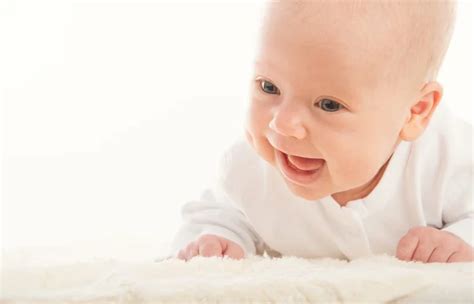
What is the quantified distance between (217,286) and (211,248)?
40 centimetres

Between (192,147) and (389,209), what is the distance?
2.47 feet

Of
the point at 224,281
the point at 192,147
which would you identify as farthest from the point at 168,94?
the point at 224,281

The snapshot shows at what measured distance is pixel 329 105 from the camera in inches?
39.9

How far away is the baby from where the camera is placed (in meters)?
0.98

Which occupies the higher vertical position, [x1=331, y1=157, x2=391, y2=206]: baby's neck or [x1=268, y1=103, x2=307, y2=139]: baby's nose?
[x1=268, y1=103, x2=307, y2=139]: baby's nose

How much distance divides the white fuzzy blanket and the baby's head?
0.18 metres

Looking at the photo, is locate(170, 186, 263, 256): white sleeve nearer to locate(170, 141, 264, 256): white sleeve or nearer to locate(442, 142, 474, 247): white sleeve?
locate(170, 141, 264, 256): white sleeve

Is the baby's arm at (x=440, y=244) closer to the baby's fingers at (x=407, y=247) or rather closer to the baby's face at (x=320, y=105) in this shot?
the baby's fingers at (x=407, y=247)

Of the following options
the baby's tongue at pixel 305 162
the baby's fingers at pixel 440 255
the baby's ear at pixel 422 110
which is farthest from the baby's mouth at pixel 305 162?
the baby's fingers at pixel 440 255

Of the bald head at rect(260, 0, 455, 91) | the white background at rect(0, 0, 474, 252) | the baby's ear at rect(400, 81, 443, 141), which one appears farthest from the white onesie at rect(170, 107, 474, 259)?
the white background at rect(0, 0, 474, 252)

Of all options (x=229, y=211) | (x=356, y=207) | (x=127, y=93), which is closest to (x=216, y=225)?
(x=229, y=211)

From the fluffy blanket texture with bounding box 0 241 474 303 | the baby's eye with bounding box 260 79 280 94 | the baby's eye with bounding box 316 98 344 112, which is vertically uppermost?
the baby's eye with bounding box 260 79 280 94

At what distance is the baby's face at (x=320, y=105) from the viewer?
98cm

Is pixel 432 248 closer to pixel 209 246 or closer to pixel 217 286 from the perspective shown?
pixel 209 246
